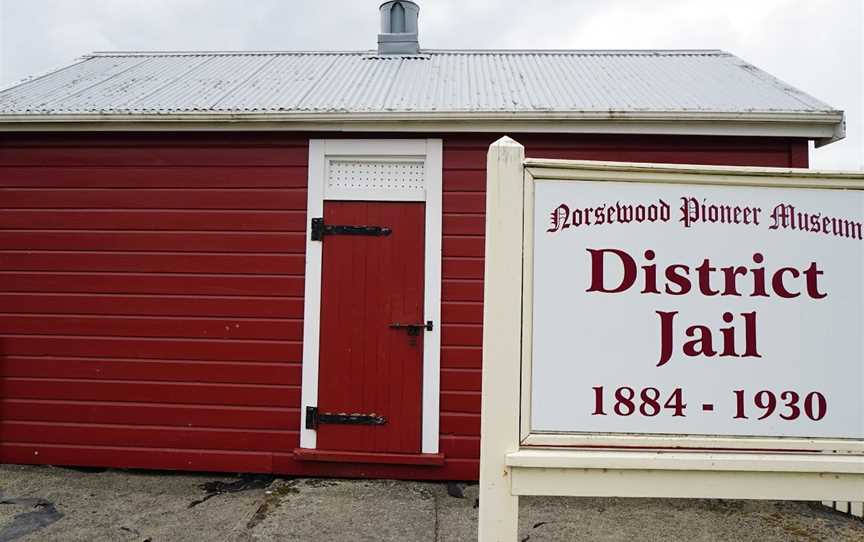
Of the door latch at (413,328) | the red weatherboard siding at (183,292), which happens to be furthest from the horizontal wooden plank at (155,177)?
the door latch at (413,328)

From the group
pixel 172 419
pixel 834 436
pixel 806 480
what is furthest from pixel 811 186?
pixel 172 419

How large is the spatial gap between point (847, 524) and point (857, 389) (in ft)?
7.84

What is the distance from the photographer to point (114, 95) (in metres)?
4.64

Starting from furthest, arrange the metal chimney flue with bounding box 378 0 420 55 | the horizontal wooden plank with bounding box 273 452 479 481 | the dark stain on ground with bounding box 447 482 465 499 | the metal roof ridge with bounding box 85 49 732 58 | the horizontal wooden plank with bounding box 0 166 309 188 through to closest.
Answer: the metal chimney flue with bounding box 378 0 420 55 → the metal roof ridge with bounding box 85 49 732 58 → the horizontal wooden plank with bounding box 0 166 309 188 → the horizontal wooden plank with bounding box 273 452 479 481 → the dark stain on ground with bounding box 447 482 465 499

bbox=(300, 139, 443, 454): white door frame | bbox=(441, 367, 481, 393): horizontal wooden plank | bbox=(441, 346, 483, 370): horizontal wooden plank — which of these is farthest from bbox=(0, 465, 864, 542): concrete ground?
bbox=(441, 346, 483, 370): horizontal wooden plank

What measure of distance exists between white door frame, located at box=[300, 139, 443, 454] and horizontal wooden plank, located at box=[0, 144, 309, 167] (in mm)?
281

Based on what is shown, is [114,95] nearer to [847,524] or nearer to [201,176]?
[201,176]

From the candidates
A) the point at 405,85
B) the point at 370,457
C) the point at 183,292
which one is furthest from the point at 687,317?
the point at 183,292

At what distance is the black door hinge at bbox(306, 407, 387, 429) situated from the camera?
13.7ft

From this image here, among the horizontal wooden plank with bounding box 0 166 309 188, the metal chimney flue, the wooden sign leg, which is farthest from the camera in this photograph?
the metal chimney flue

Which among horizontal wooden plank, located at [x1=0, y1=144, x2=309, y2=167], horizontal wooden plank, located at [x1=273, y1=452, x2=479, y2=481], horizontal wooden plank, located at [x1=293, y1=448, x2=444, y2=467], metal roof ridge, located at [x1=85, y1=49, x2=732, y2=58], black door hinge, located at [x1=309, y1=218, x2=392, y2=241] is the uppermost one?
metal roof ridge, located at [x1=85, y1=49, x2=732, y2=58]

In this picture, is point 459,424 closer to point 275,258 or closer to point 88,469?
point 275,258

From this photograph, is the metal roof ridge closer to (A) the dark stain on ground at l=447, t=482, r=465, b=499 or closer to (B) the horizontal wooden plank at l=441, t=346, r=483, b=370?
(B) the horizontal wooden plank at l=441, t=346, r=483, b=370

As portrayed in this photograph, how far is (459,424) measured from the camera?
417 centimetres
